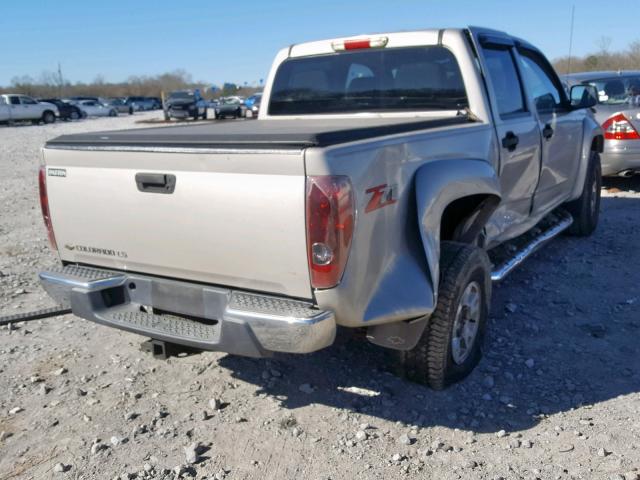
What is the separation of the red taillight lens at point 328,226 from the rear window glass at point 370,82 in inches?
76.3

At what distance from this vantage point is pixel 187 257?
9.95 feet

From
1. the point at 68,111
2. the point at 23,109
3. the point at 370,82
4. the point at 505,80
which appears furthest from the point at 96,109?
the point at 505,80

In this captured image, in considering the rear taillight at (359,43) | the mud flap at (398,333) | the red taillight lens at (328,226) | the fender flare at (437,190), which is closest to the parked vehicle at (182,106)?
the rear taillight at (359,43)

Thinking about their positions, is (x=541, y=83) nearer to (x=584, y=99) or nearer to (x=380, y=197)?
(x=584, y=99)

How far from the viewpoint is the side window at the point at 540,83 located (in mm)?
5074

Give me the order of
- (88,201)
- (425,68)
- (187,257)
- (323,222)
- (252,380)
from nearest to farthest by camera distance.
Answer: (323,222), (187,257), (88,201), (252,380), (425,68)

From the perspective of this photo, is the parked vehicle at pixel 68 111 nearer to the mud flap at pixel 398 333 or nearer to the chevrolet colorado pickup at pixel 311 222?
the chevrolet colorado pickup at pixel 311 222

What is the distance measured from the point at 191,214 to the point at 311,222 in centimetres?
66

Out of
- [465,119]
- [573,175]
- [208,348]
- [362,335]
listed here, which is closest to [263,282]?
[208,348]

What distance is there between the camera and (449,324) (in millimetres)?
3375

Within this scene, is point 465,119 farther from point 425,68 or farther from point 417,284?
point 417,284

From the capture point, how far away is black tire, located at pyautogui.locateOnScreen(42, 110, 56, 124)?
1466 inches

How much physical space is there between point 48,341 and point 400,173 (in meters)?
2.87

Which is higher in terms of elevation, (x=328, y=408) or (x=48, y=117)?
(x=48, y=117)
